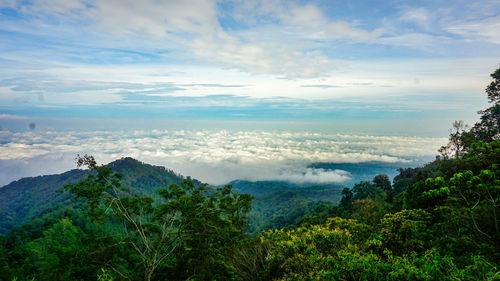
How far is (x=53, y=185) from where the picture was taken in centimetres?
15200

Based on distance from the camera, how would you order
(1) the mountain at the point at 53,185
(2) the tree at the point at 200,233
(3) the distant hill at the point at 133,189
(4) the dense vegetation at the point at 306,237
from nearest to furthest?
(4) the dense vegetation at the point at 306,237, (2) the tree at the point at 200,233, (1) the mountain at the point at 53,185, (3) the distant hill at the point at 133,189

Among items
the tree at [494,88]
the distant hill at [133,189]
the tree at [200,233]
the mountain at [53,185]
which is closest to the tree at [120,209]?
the tree at [200,233]

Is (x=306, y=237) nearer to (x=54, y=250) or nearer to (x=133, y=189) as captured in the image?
(x=54, y=250)

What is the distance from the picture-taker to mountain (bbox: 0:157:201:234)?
12538 centimetres

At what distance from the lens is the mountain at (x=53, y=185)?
125 meters

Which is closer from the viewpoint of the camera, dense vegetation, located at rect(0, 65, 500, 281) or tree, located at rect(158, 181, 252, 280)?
dense vegetation, located at rect(0, 65, 500, 281)

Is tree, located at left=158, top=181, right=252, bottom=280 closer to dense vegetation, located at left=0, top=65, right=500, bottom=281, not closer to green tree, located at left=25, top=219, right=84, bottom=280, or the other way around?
dense vegetation, located at left=0, top=65, right=500, bottom=281

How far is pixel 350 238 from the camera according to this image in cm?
1143

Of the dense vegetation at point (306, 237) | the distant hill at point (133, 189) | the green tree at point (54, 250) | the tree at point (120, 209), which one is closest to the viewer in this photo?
the dense vegetation at point (306, 237)

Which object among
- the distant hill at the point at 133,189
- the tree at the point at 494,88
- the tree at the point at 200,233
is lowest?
the distant hill at the point at 133,189

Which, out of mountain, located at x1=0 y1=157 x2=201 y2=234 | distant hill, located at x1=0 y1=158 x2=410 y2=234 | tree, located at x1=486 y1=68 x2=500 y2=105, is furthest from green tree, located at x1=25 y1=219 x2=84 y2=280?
distant hill, located at x1=0 y1=158 x2=410 y2=234

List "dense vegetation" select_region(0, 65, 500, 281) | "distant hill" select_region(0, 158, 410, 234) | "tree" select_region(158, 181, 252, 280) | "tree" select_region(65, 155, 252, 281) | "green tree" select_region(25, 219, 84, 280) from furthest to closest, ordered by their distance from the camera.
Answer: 1. "distant hill" select_region(0, 158, 410, 234)
2. "green tree" select_region(25, 219, 84, 280)
3. "tree" select_region(158, 181, 252, 280)
4. "tree" select_region(65, 155, 252, 281)
5. "dense vegetation" select_region(0, 65, 500, 281)

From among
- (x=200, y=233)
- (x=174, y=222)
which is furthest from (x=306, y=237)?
(x=174, y=222)

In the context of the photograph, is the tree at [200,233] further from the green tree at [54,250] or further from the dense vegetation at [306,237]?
the green tree at [54,250]
